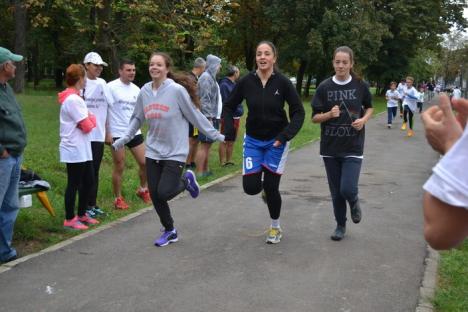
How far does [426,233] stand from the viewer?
1.69 metres

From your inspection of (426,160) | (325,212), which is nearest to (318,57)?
(426,160)

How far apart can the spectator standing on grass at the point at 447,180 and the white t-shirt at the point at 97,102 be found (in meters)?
5.50

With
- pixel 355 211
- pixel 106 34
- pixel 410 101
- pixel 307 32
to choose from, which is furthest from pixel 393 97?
pixel 307 32

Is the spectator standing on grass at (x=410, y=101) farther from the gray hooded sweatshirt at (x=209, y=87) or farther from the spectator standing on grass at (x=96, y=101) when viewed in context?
the spectator standing on grass at (x=96, y=101)

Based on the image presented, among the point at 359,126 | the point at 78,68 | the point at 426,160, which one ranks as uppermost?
the point at 78,68

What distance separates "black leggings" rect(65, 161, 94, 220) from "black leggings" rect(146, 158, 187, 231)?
3.15 feet

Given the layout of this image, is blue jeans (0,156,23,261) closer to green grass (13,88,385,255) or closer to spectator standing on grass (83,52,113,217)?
green grass (13,88,385,255)

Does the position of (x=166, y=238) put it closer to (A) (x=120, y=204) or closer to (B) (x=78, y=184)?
(B) (x=78, y=184)

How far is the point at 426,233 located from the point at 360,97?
14.1 ft

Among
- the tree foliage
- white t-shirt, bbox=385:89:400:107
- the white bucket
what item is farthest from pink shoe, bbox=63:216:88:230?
white t-shirt, bbox=385:89:400:107

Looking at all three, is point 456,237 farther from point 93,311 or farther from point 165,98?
point 165,98

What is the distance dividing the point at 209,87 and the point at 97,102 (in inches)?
136

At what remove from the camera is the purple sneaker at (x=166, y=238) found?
5820 millimetres

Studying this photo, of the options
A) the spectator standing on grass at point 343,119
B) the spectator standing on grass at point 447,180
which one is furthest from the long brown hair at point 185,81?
the spectator standing on grass at point 447,180
